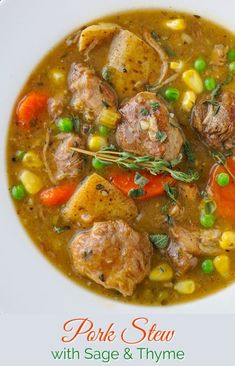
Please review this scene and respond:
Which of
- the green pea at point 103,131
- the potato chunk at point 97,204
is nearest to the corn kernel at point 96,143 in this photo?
the green pea at point 103,131

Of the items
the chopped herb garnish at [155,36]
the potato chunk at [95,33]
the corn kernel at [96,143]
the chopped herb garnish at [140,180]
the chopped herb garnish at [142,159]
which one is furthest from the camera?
the chopped herb garnish at [155,36]

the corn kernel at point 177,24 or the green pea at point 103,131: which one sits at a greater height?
the corn kernel at point 177,24

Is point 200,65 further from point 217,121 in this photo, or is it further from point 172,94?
point 217,121

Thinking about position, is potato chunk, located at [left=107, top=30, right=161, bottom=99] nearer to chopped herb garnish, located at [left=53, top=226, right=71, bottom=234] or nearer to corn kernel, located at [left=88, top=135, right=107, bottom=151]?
corn kernel, located at [left=88, top=135, right=107, bottom=151]

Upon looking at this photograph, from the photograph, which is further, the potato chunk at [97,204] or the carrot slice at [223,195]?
the carrot slice at [223,195]

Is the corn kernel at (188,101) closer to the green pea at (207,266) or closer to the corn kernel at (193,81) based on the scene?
the corn kernel at (193,81)

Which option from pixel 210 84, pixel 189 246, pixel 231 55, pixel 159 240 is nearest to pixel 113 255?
pixel 159 240
